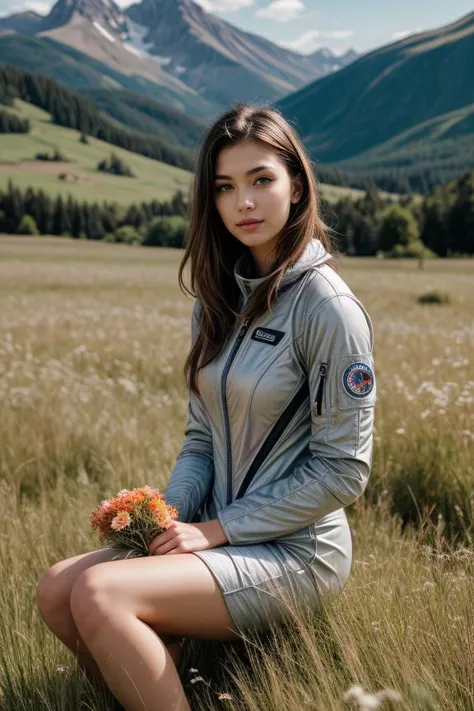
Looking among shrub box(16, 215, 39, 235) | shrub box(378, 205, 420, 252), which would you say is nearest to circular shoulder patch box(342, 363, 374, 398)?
shrub box(378, 205, 420, 252)

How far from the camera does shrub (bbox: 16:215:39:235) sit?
153 m

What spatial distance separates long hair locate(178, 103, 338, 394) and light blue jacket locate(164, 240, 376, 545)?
72 mm

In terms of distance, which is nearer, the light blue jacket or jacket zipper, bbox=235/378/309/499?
the light blue jacket

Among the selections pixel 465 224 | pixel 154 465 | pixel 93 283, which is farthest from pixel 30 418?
pixel 465 224

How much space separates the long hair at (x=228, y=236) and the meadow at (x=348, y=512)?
4.35ft

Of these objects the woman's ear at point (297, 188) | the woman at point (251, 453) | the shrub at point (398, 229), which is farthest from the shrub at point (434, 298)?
the shrub at point (398, 229)

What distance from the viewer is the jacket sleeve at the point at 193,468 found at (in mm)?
3596

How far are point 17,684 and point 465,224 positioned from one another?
107 meters

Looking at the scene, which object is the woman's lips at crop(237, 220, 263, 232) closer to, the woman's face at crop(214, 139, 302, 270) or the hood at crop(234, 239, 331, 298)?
the woman's face at crop(214, 139, 302, 270)

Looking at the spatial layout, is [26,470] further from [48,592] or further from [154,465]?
[48,592]

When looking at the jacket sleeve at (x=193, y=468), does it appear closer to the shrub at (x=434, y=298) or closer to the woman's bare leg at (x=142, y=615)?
the woman's bare leg at (x=142, y=615)

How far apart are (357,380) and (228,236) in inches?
50.4

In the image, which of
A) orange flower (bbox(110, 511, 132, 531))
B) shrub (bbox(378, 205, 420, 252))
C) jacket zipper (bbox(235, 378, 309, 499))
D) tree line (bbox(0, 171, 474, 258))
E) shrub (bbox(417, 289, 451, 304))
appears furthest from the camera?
shrub (bbox(378, 205, 420, 252))

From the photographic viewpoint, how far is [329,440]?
3.07 meters
